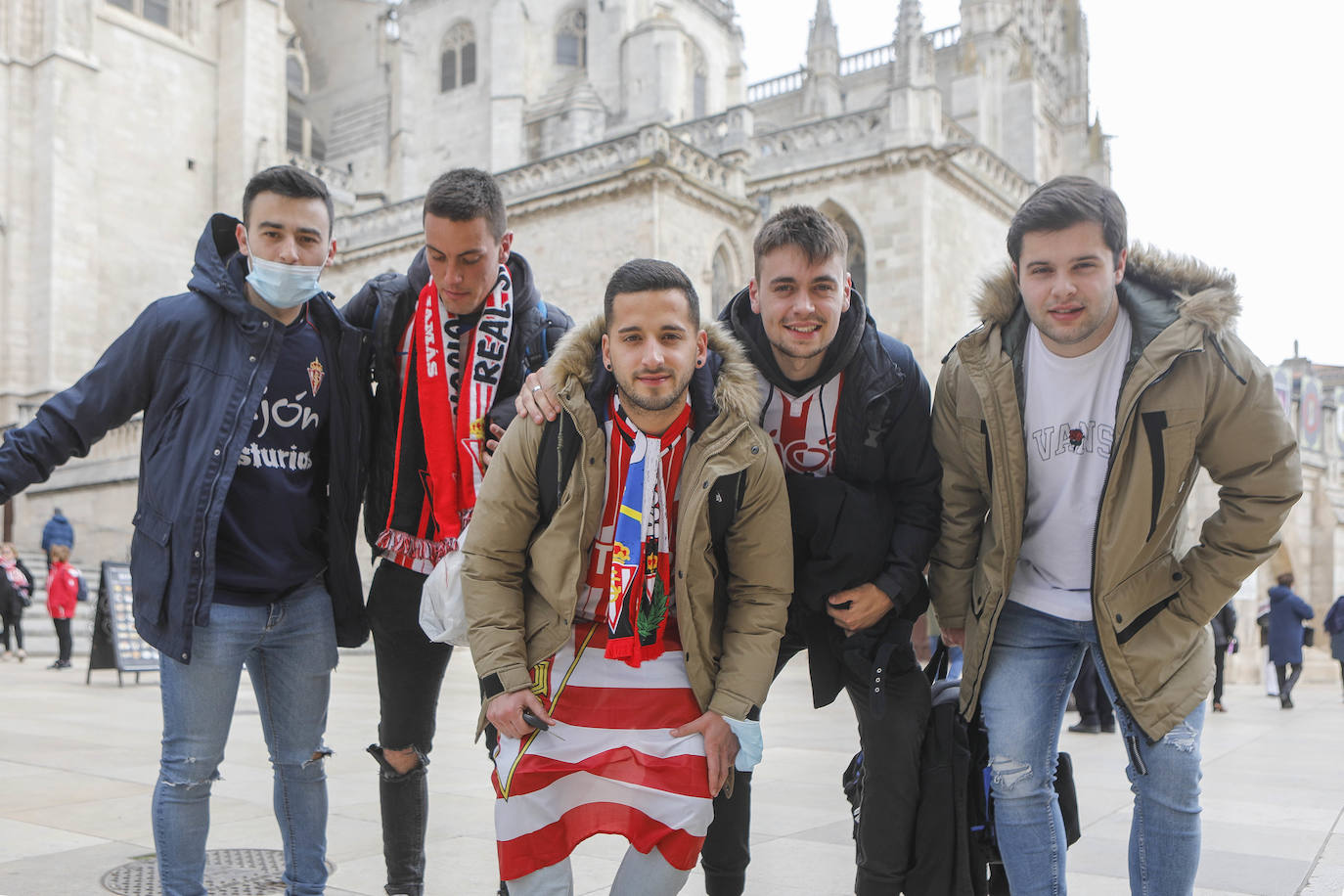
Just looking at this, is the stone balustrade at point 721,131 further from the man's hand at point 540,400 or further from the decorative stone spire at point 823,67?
the man's hand at point 540,400

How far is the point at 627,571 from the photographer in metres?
2.89

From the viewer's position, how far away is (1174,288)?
310 cm

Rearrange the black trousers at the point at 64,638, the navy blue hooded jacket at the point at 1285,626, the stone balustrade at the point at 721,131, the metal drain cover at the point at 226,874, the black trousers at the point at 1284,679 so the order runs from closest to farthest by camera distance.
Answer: the metal drain cover at the point at 226,874
the black trousers at the point at 64,638
the black trousers at the point at 1284,679
the navy blue hooded jacket at the point at 1285,626
the stone balustrade at the point at 721,131

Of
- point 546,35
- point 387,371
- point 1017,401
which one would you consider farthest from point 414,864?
point 546,35

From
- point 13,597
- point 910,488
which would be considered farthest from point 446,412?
point 13,597

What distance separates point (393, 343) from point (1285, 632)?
14114 millimetres

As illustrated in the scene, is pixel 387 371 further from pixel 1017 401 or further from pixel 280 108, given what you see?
pixel 280 108

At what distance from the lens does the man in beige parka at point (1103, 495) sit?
294cm

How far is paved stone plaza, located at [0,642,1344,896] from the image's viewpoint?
4203 millimetres

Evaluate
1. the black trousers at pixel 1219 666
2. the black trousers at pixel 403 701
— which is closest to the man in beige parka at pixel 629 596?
the black trousers at pixel 403 701

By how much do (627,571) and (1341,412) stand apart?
3938cm

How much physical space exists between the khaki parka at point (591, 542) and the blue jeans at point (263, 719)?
2.60 ft

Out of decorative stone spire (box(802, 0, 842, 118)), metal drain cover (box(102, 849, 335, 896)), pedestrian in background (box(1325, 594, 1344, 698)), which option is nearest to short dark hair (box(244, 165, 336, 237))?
metal drain cover (box(102, 849, 335, 896))

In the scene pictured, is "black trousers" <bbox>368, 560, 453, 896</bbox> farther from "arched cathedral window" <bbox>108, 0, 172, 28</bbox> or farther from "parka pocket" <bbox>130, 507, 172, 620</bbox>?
"arched cathedral window" <bbox>108, 0, 172, 28</bbox>
